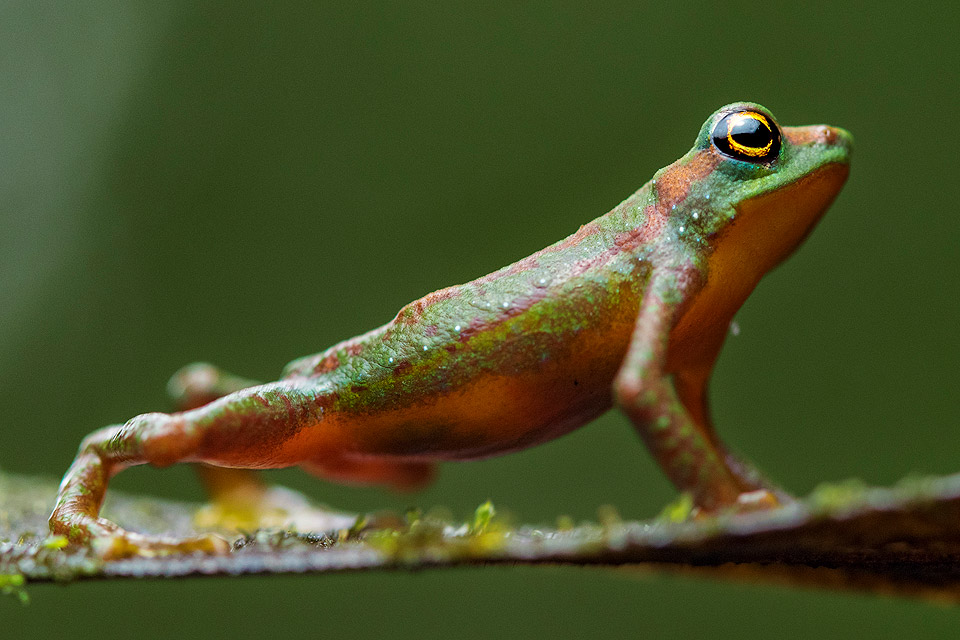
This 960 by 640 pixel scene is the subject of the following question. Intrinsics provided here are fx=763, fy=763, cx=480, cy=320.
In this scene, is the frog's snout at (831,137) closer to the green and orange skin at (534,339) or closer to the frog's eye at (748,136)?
the green and orange skin at (534,339)

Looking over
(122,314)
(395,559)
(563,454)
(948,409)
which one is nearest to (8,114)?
(122,314)

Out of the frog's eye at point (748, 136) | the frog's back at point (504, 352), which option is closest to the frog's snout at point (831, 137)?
the frog's eye at point (748, 136)

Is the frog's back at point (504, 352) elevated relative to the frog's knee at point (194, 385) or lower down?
lower down

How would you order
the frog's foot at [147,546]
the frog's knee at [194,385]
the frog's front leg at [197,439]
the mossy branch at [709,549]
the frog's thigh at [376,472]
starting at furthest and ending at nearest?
the frog's knee at [194,385] < the frog's thigh at [376,472] < the frog's front leg at [197,439] < the frog's foot at [147,546] < the mossy branch at [709,549]

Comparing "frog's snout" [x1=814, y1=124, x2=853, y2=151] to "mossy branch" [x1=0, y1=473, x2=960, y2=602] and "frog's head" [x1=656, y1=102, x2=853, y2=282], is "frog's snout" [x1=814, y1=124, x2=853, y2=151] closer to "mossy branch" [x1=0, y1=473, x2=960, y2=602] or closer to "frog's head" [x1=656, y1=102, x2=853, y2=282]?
"frog's head" [x1=656, y1=102, x2=853, y2=282]

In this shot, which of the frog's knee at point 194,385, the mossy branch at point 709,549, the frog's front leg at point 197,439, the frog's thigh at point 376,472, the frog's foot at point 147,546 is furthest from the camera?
the frog's knee at point 194,385

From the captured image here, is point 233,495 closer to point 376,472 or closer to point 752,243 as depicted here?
point 376,472
